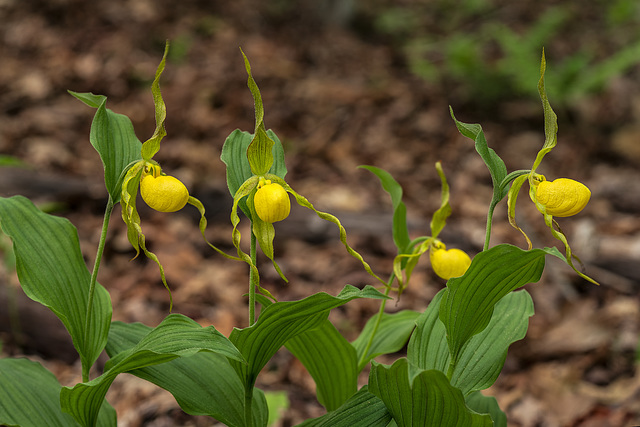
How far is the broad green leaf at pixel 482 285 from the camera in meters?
1.22

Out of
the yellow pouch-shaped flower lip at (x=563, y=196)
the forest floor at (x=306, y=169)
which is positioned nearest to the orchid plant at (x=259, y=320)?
the yellow pouch-shaped flower lip at (x=563, y=196)

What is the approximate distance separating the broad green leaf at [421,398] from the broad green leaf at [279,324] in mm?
162

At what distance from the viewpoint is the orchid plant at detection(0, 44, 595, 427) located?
1.23 m

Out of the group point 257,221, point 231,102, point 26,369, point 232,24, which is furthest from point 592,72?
point 26,369

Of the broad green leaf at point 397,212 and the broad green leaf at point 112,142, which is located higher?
the broad green leaf at point 112,142

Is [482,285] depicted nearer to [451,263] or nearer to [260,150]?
[451,263]

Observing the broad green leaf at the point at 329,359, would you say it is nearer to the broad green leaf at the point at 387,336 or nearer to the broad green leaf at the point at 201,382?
the broad green leaf at the point at 387,336

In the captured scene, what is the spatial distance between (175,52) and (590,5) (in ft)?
17.0

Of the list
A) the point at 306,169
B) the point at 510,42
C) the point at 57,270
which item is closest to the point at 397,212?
the point at 57,270

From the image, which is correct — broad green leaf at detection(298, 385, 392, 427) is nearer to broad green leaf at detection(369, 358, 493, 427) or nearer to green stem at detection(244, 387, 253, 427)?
broad green leaf at detection(369, 358, 493, 427)

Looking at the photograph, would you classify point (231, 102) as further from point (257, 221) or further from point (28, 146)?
point (257, 221)

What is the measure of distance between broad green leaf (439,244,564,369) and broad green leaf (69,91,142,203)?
0.82 metres

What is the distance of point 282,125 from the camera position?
15.7 ft

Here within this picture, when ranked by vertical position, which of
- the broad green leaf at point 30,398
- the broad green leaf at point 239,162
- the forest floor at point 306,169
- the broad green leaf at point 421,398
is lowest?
the forest floor at point 306,169
